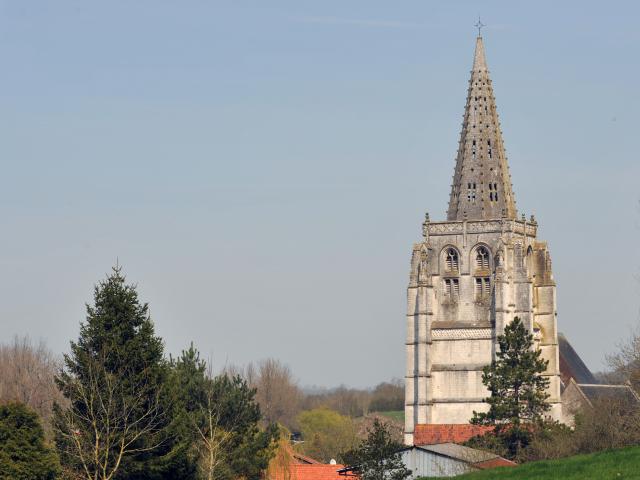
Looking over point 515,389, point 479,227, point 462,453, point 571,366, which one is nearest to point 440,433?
point 479,227

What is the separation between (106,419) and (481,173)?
180 feet

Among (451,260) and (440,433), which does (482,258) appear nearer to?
(451,260)

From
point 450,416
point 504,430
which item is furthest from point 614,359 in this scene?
point 450,416

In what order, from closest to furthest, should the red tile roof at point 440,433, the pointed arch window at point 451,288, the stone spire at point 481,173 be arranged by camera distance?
the red tile roof at point 440,433, the pointed arch window at point 451,288, the stone spire at point 481,173

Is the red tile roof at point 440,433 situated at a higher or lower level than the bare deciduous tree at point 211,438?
higher

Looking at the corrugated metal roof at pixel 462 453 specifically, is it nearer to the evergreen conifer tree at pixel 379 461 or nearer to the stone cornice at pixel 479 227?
the evergreen conifer tree at pixel 379 461

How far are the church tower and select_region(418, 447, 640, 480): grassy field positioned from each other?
48.4 meters

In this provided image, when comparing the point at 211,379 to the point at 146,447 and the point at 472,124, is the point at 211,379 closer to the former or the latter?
the point at 146,447

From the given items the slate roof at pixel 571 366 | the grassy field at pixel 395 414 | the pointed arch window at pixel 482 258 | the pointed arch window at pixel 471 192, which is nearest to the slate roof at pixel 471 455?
the pointed arch window at pixel 482 258

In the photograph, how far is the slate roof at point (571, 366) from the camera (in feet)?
343

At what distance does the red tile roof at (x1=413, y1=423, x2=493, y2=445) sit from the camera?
82.9m

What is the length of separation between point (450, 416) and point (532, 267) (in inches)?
397

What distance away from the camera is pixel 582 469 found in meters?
39.2

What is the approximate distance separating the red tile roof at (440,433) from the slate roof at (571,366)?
1570 centimetres
